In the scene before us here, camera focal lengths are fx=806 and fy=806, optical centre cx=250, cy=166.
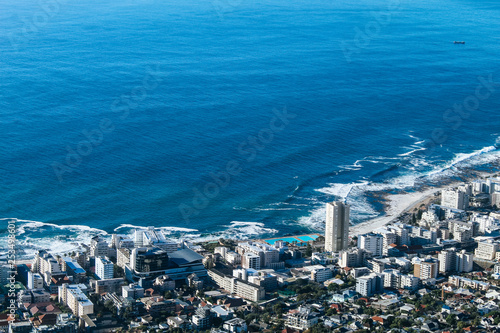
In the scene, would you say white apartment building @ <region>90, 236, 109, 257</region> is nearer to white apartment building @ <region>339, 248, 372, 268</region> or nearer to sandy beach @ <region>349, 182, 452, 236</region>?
white apartment building @ <region>339, 248, 372, 268</region>

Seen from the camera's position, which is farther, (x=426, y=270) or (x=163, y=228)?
(x=163, y=228)

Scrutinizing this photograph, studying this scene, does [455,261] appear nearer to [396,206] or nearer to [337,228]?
[337,228]

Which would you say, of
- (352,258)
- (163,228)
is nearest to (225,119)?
(163,228)

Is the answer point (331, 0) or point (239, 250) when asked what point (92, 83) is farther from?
point (331, 0)

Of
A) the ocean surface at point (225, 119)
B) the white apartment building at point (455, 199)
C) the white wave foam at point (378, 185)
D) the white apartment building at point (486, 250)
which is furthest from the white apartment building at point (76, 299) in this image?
the white apartment building at point (455, 199)

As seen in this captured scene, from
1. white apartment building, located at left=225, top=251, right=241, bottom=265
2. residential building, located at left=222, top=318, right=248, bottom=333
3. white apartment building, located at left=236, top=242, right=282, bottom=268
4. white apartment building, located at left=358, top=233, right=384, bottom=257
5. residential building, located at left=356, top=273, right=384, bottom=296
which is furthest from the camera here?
white apartment building, located at left=358, top=233, right=384, bottom=257

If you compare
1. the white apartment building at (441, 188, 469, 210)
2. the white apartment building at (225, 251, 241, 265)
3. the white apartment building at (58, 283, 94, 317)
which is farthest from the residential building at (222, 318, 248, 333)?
the white apartment building at (441, 188, 469, 210)

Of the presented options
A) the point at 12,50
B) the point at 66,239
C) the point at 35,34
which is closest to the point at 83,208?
the point at 66,239
